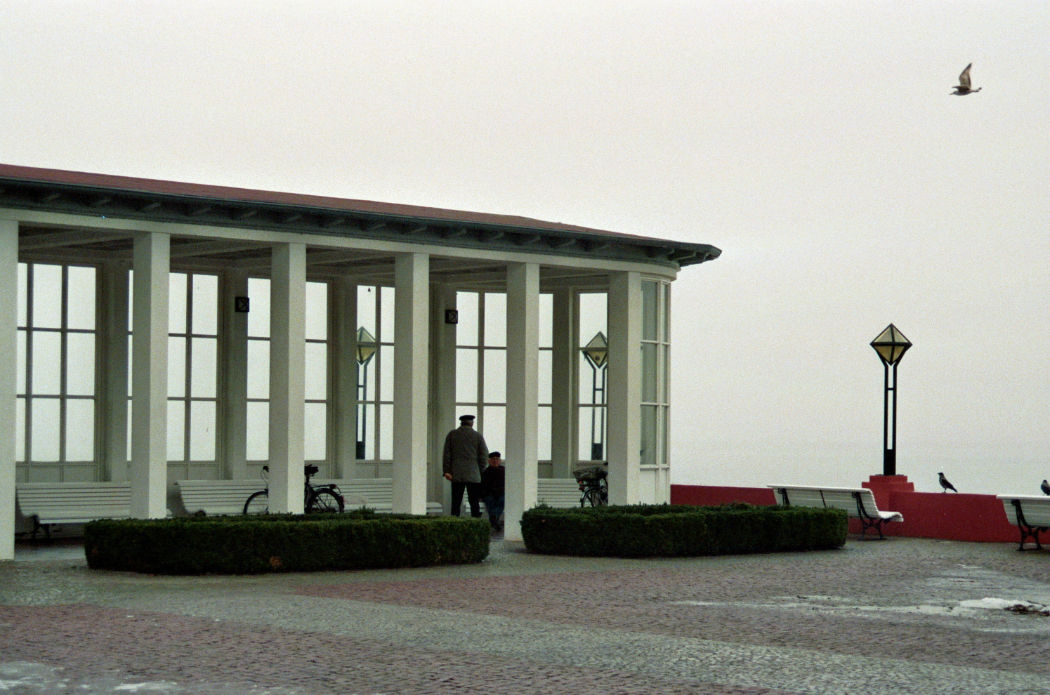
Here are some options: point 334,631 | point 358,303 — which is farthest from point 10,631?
point 358,303

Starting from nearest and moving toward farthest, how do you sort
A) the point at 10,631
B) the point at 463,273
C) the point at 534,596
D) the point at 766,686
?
the point at 766,686 → the point at 10,631 → the point at 534,596 → the point at 463,273

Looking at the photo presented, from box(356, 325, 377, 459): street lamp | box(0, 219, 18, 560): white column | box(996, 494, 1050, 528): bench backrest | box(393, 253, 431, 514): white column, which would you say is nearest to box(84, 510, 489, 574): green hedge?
box(0, 219, 18, 560): white column

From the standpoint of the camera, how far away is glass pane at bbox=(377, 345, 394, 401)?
79.5ft

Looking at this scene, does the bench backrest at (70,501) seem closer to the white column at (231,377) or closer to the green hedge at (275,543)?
the white column at (231,377)

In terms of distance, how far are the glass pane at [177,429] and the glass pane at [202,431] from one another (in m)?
0.12

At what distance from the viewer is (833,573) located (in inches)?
650

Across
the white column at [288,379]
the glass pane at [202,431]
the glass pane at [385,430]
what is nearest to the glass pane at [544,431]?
the glass pane at [385,430]

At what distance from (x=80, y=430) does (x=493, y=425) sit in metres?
7.03

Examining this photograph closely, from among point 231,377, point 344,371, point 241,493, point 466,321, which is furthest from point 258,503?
point 466,321

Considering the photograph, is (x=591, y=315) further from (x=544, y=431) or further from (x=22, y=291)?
(x=22, y=291)

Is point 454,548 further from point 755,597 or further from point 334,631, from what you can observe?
point 334,631

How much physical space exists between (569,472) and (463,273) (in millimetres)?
3918

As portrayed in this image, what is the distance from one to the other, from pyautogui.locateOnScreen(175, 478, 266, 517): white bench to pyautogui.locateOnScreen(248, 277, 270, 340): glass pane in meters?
2.36

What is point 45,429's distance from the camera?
21.1m
